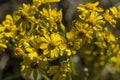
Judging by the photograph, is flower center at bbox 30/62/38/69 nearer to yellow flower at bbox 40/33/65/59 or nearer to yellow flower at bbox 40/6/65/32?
yellow flower at bbox 40/33/65/59

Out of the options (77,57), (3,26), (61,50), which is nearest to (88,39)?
(61,50)

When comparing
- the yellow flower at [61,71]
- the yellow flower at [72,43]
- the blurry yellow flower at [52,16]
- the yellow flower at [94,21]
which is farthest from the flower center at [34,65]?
the yellow flower at [94,21]

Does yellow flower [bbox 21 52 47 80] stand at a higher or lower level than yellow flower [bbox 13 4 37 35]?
lower

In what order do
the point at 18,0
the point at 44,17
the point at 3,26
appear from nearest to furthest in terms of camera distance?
1. the point at 44,17
2. the point at 3,26
3. the point at 18,0

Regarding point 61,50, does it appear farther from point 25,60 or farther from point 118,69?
point 118,69

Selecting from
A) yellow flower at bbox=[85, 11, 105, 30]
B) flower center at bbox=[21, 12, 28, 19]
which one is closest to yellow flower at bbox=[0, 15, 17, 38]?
flower center at bbox=[21, 12, 28, 19]

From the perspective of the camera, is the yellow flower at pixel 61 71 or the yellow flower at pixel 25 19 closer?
the yellow flower at pixel 61 71

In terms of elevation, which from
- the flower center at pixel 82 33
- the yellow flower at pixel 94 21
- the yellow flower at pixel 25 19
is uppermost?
the yellow flower at pixel 25 19

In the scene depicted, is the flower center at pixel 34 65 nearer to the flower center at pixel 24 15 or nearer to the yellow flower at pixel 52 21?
the yellow flower at pixel 52 21

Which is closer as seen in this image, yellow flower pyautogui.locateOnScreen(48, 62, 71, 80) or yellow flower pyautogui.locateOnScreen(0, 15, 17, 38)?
yellow flower pyautogui.locateOnScreen(48, 62, 71, 80)
